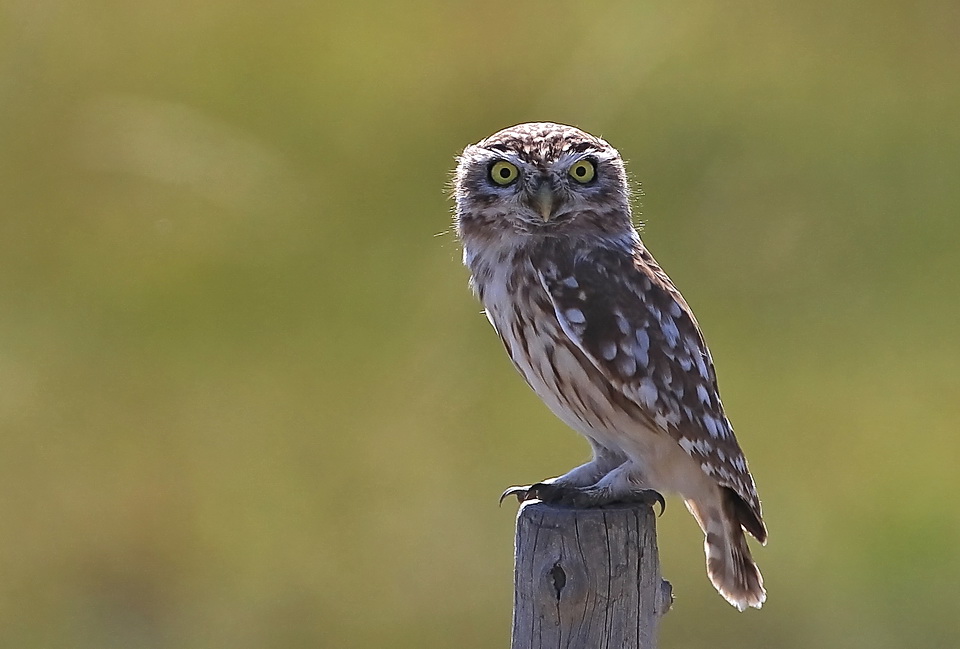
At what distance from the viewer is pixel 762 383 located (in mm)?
9367

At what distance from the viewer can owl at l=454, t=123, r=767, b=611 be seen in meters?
4.54

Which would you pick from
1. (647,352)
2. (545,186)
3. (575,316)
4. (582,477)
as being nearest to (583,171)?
(545,186)

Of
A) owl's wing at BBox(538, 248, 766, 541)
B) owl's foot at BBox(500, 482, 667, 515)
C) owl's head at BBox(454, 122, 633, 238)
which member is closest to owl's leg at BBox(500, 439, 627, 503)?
owl's foot at BBox(500, 482, 667, 515)

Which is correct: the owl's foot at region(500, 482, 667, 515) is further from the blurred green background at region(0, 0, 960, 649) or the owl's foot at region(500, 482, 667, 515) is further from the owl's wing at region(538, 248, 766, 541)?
the blurred green background at region(0, 0, 960, 649)

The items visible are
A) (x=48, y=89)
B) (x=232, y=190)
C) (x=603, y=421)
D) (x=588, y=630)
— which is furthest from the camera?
(x=48, y=89)

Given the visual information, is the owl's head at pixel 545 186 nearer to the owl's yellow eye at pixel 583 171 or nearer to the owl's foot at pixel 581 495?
the owl's yellow eye at pixel 583 171

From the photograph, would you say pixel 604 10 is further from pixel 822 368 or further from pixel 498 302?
pixel 498 302

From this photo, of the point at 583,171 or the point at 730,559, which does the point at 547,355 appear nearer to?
the point at 583,171

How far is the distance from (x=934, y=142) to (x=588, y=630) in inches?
321

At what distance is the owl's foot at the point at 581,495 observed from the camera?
4.19 m

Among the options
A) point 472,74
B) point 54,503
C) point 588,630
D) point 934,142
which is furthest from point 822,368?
point 588,630

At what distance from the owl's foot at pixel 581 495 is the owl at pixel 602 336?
1.2 inches

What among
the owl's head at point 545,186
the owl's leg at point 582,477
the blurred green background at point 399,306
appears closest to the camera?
the owl's leg at point 582,477

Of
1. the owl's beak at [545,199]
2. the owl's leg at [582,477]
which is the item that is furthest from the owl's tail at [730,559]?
the owl's beak at [545,199]
